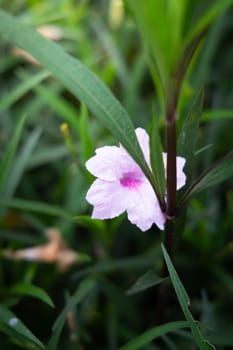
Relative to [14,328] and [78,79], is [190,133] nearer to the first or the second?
[78,79]

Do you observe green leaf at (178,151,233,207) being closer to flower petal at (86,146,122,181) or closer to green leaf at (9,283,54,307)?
flower petal at (86,146,122,181)

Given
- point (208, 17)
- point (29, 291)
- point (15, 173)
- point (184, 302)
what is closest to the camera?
point (208, 17)

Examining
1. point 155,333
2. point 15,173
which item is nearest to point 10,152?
point 15,173

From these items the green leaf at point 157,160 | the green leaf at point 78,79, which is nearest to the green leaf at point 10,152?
the green leaf at point 78,79

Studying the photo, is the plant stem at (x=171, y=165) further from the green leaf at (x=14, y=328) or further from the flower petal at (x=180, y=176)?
the green leaf at (x=14, y=328)

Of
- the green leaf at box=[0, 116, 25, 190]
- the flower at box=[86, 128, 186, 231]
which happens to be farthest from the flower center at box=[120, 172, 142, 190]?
the green leaf at box=[0, 116, 25, 190]

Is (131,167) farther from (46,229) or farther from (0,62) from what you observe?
(0,62)
